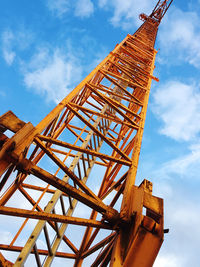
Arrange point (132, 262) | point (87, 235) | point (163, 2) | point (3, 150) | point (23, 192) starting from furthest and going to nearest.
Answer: point (163, 2)
point (87, 235)
point (23, 192)
point (3, 150)
point (132, 262)

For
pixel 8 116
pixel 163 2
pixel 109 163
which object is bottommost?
pixel 8 116

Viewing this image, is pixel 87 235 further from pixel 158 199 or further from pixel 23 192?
pixel 158 199

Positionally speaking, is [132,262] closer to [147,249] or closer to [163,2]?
[147,249]

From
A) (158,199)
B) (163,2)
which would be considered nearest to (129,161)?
(158,199)

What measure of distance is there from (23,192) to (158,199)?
141 inches

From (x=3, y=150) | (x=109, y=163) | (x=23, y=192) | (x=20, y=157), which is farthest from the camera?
(x=109, y=163)

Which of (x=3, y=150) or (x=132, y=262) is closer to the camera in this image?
(x=132, y=262)

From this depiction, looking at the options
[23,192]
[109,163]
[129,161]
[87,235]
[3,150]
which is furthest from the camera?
[109,163]

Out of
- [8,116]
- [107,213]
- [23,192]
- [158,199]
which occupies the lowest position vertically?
[23,192]

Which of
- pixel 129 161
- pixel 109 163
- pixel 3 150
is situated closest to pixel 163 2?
pixel 109 163

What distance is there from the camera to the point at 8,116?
2963 millimetres

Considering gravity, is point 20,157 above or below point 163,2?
below

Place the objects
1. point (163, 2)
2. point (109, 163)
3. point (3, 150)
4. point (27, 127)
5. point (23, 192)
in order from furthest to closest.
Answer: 1. point (163, 2)
2. point (109, 163)
3. point (23, 192)
4. point (27, 127)
5. point (3, 150)

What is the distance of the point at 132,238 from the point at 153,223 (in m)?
0.30
